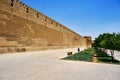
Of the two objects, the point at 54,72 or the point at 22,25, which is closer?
the point at 54,72

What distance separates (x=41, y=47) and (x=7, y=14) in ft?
26.7

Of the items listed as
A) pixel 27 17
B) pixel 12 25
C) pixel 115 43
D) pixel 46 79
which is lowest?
pixel 46 79

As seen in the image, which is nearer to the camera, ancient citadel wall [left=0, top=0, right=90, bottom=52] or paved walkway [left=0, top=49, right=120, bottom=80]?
paved walkway [left=0, top=49, right=120, bottom=80]

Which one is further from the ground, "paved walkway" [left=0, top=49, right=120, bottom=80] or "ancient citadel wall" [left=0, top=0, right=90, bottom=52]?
"ancient citadel wall" [left=0, top=0, right=90, bottom=52]

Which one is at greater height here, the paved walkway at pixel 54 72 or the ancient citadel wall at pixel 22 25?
the ancient citadel wall at pixel 22 25

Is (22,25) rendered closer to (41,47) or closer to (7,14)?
(7,14)

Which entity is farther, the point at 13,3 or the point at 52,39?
the point at 52,39

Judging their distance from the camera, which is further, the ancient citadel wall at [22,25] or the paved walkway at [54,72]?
the ancient citadel wall at [22,25]

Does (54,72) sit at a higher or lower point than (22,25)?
lower

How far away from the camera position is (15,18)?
14.4 metres

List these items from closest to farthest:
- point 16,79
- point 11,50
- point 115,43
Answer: point 16,79 → point 115,43 → point 11,50

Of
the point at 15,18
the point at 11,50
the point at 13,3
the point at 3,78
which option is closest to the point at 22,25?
the point at 15,18

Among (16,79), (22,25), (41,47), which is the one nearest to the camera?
(16,79)

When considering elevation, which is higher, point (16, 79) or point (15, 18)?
point (15, 18)
